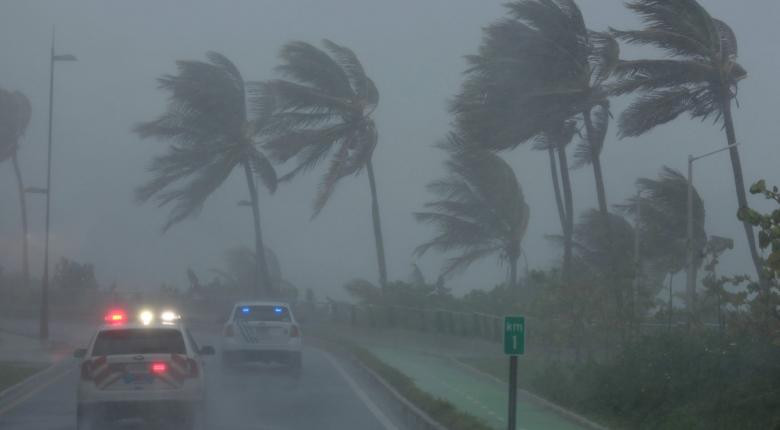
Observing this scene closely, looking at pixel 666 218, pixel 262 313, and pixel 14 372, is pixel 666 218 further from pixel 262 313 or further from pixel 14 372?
pixel 14 372

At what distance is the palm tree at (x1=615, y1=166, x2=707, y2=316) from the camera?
35812mm

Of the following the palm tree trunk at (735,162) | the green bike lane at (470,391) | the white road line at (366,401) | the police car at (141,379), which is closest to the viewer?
the police car at (141,379)

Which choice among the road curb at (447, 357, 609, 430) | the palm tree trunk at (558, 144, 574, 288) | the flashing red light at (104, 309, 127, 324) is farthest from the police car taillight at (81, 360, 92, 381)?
the palm tree trunk at (558, 144, 574, 288)

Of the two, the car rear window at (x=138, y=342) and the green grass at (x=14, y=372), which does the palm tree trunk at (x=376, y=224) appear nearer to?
the green grass at (x=14, y=372)

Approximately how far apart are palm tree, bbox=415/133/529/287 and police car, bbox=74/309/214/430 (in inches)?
1047

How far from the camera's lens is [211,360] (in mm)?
29625

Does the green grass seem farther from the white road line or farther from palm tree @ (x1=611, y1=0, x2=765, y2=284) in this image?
palm tree @ (x1=611, y1=0, x2=765, y2=284)

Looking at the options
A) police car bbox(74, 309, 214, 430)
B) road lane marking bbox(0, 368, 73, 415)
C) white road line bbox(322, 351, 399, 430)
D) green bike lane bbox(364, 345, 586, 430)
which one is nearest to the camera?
police car bbox(74, 309, 214, 430)

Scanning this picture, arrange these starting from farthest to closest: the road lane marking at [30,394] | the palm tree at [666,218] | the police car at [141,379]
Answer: the palm tree at [666,218], the road lane marking at [30,394], the police car at [141,379]

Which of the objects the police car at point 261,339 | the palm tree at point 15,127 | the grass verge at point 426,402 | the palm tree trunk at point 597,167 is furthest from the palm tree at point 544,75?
the palm tree at point 15,127

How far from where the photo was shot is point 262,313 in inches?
1077

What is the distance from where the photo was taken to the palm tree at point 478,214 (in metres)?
42.7

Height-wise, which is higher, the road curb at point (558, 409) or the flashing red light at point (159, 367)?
the flashing red light at point (159, 367)

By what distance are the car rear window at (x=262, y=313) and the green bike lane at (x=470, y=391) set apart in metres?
3.11
